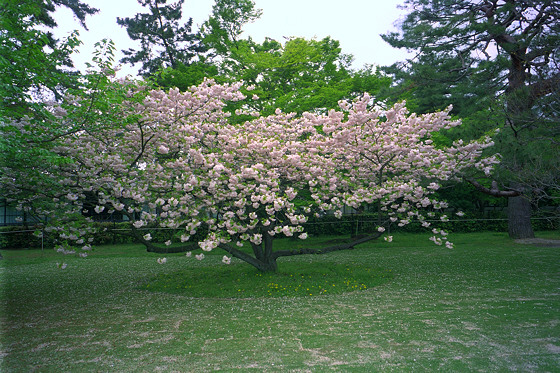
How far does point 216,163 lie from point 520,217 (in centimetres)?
1673

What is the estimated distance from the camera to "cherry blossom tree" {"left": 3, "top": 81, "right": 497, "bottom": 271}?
771 cm

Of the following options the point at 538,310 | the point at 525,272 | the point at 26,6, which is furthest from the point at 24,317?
the point at 525,272

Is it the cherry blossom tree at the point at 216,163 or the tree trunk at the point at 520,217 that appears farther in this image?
the tree trunk at the point at 520,217

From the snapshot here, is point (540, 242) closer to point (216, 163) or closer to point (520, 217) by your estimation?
point (520, 217)

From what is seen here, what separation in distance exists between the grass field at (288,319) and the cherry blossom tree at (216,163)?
1.25 metres

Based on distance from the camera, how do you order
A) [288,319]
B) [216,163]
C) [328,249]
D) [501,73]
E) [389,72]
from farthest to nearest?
1. [389,72]
2. [501,73]
3. [328,249]
4. [216,163]
5. [288,319]

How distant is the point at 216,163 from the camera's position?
26.5 ft

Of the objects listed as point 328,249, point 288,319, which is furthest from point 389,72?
point 288,319

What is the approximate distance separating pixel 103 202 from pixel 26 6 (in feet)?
12.5

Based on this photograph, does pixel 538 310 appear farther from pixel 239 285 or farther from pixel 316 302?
pixel 239 285

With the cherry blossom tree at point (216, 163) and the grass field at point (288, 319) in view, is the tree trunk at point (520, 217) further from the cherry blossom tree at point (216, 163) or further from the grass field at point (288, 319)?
the cherry blossom tree at point (216, 163)

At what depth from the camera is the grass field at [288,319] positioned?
4.72 m

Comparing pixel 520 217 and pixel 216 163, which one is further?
pixel 520 217

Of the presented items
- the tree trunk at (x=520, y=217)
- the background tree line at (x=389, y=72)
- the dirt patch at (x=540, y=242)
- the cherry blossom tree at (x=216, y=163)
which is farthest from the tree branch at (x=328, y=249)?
the tree trunk at (x=520, y=217)
